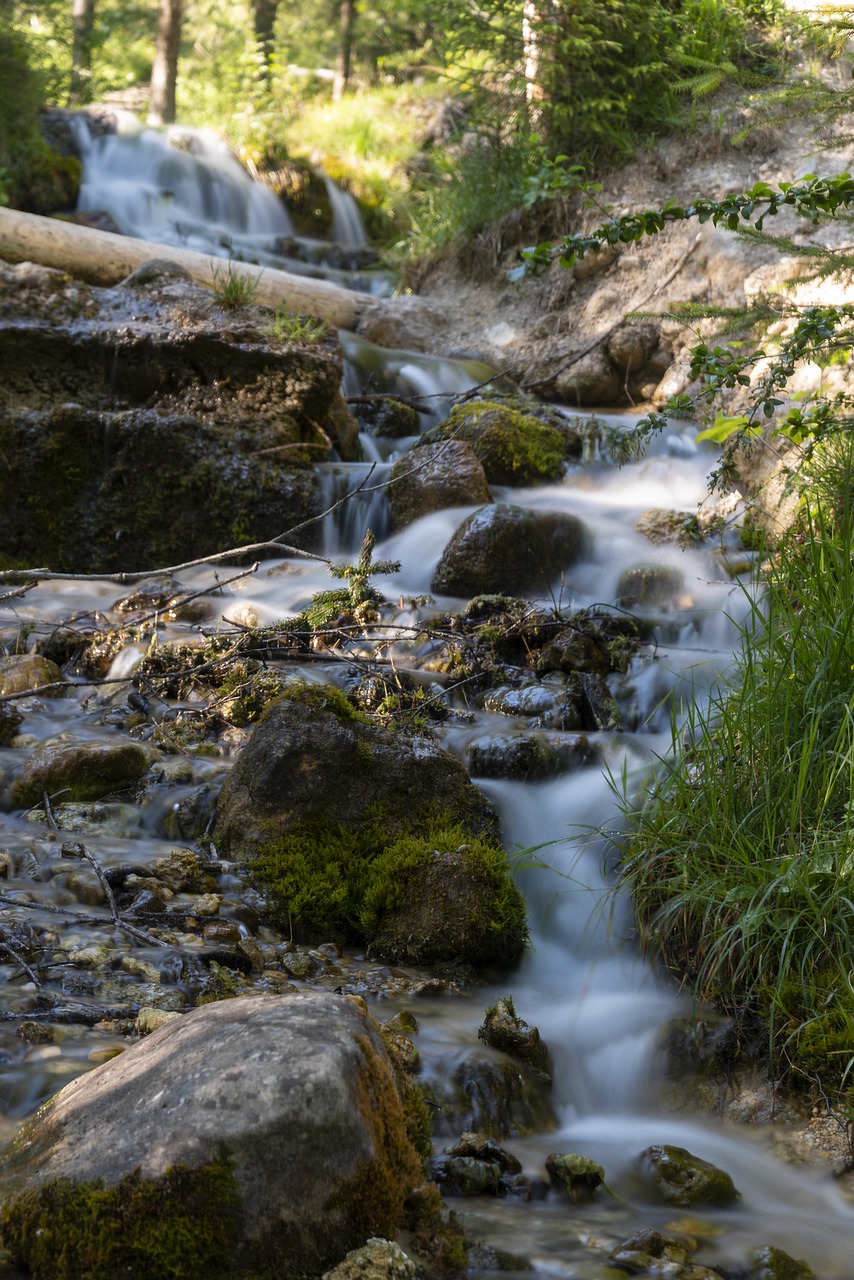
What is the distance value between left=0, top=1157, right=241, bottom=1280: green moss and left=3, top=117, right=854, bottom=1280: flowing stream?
0.56 m

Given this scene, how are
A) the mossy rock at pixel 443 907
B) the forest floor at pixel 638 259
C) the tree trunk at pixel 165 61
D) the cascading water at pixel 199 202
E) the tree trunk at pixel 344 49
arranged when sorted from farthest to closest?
the tree trunk at pixel 344 49, the tree trunk at pixel 165 61, the cascading water at pixel 199 202, the forest floor at pixel 638 259, the mossy rock at pixel 443 907

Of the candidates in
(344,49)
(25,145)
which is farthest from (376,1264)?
(344,49)

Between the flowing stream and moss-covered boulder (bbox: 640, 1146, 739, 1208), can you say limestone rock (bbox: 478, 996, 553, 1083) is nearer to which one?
the flowing stream

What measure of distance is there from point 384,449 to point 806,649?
556cm

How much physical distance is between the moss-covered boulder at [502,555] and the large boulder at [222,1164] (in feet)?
14.6

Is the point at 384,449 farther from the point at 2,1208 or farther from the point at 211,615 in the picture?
the point at 2,1208

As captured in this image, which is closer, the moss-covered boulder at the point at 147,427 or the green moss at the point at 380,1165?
the green moss at the point at 380,1165

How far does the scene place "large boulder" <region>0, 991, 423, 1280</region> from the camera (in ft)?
5.39

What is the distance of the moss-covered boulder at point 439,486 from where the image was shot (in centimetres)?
714

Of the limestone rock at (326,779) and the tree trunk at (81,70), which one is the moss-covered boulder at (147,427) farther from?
the tree trunk at (81,70)

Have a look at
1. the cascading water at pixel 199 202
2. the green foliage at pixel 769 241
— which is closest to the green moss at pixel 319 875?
the green foliage at pixel 769 241

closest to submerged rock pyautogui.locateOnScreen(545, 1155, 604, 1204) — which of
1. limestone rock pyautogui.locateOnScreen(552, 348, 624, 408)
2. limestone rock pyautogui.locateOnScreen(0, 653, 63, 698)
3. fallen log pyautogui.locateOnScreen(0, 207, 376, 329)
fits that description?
limestone rock pyautogui.locateOnScreen(0, 653, 63, 698)

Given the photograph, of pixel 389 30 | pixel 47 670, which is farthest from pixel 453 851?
pixel 389 30

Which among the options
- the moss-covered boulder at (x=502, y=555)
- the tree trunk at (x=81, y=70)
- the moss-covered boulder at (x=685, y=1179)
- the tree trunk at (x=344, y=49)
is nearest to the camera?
the moss-covered boulder at (x=685, y=1179)
